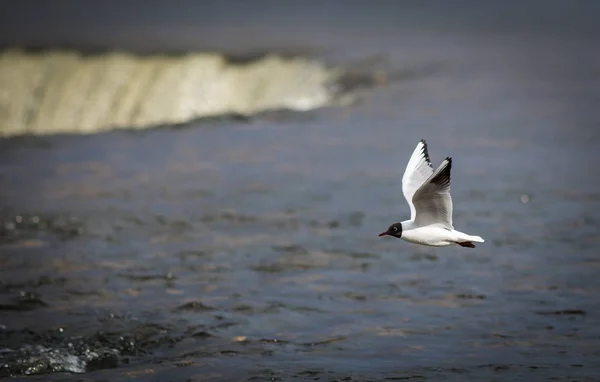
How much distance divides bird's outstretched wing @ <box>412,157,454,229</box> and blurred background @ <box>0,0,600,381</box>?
57.9 inches

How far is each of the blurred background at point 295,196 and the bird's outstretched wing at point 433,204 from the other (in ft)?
4.83

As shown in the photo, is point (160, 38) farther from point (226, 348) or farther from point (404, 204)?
point (226, 348)

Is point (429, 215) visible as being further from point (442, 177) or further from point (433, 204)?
point (442, 177)

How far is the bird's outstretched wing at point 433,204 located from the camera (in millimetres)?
10773

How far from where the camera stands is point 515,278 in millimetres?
14914

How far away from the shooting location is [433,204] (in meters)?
10.9

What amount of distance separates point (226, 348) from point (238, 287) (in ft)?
8.24

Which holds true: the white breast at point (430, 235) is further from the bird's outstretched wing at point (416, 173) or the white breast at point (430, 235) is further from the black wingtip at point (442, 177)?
the black wingtip at point (442, 177)

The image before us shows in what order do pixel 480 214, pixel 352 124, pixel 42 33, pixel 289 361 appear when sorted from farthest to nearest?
pixel 42 33
pixel 352 124
pixel 480 214
pixel 289 361

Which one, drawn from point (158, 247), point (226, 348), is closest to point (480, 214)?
point (158, 247)

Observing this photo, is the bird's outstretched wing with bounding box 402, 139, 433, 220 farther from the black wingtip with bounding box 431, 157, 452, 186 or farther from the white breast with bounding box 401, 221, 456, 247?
the black wingtip with bounding box 431, 157, 452, 186

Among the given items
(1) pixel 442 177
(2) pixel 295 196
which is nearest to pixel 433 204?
(1) pixel 442 177

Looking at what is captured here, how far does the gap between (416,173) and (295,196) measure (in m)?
8.85

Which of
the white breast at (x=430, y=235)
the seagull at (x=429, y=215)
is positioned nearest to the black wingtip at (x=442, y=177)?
the seagull at (x=429, y=215)
